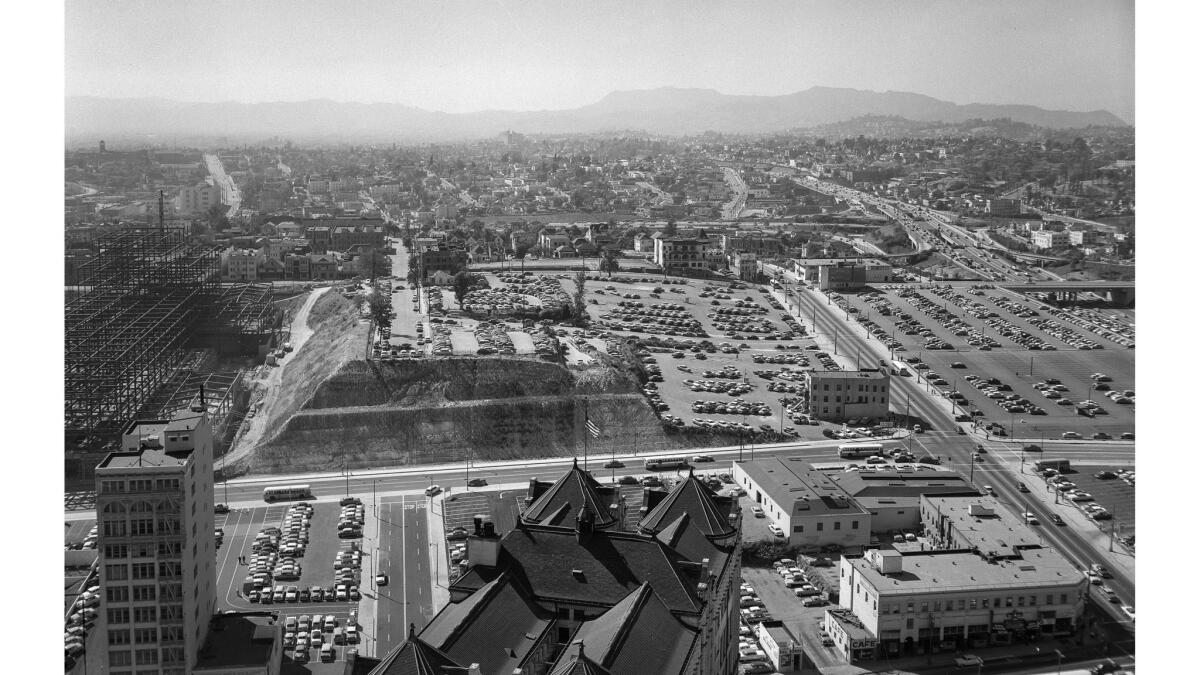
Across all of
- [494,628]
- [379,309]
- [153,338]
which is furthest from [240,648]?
[379,309]

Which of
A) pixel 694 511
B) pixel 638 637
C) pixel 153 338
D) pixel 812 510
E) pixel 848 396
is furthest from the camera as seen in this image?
pixel 153 338

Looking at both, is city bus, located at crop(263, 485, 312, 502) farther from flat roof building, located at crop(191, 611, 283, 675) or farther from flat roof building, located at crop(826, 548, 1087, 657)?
flat roof building, located at crop(826, 548, 1087, 657)

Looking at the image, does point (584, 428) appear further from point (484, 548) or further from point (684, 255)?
point (684, 255)

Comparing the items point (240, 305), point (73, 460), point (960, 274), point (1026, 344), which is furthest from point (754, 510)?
point (960, 274)

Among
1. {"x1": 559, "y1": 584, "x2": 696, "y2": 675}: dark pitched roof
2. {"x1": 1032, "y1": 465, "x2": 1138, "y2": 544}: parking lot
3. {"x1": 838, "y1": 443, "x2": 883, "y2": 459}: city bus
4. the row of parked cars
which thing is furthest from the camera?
{"x1": 838, "y1": 443, "x2": 883, "y2": 459}: city bus

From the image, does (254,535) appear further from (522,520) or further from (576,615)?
(576,615)

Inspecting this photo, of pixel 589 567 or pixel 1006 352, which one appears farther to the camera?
pixel 1006 352

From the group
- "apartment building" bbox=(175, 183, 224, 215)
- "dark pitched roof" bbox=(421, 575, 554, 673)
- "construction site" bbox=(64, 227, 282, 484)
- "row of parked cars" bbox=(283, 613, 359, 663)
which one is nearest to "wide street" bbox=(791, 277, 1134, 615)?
"dark pitched roof" bbox=(421, 575, 554, 673)
